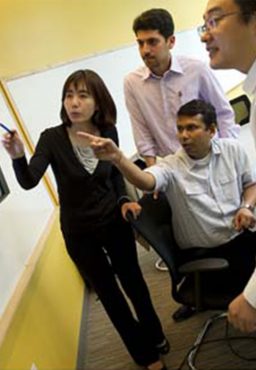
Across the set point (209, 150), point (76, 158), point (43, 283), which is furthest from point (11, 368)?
point (209, 150)

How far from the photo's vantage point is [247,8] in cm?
101

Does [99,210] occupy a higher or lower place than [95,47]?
lower

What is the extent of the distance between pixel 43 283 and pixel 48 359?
354mm

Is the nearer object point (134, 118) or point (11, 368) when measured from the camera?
point (11, 368)

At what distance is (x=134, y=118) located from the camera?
231 centimetres

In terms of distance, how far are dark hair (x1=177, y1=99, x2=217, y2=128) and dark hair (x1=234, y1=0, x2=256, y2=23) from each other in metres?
0.93

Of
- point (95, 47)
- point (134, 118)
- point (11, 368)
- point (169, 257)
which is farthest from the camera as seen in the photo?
point (95, 47)

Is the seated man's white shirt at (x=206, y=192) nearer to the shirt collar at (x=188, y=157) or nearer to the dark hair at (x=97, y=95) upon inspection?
the shirt collar at (x=188, y=157)

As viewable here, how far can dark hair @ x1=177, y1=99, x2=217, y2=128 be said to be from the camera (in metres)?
1.96

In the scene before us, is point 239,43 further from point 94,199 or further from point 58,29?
point 58,29

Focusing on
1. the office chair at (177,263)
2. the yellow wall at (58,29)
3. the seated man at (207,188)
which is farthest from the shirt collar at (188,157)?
the yellow wall at (58,29)

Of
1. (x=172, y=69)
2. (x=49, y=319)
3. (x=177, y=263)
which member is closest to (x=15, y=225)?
(x=49, y=319)

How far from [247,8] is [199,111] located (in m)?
0.95

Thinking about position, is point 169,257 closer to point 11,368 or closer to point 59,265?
point 11,368
